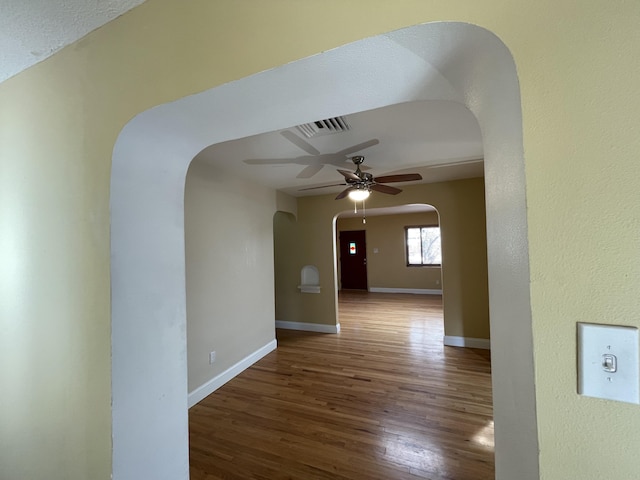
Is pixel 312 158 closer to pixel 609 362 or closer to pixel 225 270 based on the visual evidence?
pixel 225 270

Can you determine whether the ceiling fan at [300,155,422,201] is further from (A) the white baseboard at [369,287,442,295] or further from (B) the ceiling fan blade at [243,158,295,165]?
(A) the white baseboard at [369,287,442,295]

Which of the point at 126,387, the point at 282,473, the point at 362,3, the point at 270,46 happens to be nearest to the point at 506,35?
the point at 362,3

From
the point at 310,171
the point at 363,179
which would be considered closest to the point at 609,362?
the point at 363,179

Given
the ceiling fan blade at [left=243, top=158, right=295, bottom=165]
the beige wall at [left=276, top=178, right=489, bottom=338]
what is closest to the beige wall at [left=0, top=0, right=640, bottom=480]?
the ceiling fan blade at [left=243, top=158, right=295, bottom=165]

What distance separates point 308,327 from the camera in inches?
182

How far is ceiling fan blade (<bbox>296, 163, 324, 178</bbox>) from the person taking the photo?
293 centimetres

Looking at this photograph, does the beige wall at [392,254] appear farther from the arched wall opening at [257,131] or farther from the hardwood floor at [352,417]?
the arched wall opening at [257,131]

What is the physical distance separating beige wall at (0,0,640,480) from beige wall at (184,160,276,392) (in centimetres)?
127

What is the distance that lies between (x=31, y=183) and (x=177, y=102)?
0.95 metres

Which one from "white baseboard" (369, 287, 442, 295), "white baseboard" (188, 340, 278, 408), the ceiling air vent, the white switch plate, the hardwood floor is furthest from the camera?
"white baseboard" (369, 287, 442, 295)

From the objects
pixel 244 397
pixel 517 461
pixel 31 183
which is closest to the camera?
pixel 517 461

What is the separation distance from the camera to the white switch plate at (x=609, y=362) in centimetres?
46

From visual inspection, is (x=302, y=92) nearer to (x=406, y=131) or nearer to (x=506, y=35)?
(x=506, y=35)

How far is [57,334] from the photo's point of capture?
1115 mm
